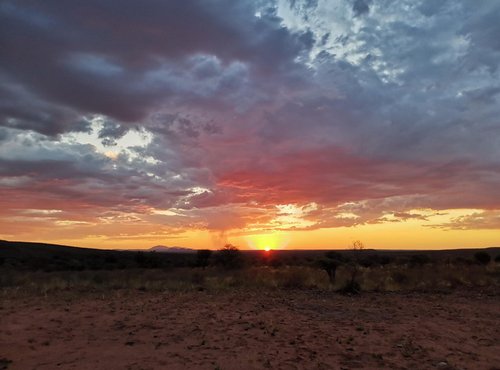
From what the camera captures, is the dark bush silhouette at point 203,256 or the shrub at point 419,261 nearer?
the shrub at point 419,261

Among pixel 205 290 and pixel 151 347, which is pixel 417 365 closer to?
pixel 151 347

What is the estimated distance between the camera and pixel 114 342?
35.4 ft

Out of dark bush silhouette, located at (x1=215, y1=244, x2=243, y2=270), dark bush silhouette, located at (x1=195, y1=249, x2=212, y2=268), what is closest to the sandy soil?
dark bush silhouette, located at (x1=215, y1=244, x2=243, y2=270)

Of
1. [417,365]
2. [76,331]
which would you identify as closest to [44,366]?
[76,331]

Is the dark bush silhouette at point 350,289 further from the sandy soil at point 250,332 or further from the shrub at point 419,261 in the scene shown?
the shrub at point 419,261

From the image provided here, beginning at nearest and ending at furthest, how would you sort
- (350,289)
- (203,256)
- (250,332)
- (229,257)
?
(250,332), (350,289), (229,257), (203,256)

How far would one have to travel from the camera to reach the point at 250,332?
1157 cm

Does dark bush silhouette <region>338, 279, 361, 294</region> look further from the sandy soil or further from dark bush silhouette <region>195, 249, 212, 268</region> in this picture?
dark bush silhouette <region>195, 249, 212, 268</region>

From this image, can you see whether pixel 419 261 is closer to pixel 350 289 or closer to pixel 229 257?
pixel 229 257

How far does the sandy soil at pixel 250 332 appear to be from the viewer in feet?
30.2

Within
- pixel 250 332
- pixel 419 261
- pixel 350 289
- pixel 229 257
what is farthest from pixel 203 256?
pixel 250 332

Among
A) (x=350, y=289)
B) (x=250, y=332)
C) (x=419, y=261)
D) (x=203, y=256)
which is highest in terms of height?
(x=203, y=256)

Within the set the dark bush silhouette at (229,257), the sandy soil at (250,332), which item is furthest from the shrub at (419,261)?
the sandy soil at (250,332)

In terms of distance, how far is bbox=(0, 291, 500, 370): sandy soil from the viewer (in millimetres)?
9195
